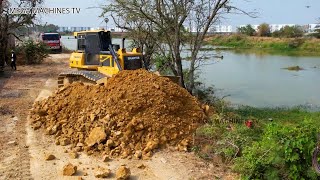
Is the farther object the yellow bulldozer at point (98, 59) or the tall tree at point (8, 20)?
the tall tree at point (8, 20)

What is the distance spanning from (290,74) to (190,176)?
21.0m

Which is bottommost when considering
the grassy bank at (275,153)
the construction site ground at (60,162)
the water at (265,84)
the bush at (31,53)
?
the water at (265,84)

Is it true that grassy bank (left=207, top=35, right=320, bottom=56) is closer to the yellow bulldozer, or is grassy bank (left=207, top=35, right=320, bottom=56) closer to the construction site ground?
the yellow bulldozer

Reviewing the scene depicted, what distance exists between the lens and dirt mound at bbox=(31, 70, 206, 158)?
6.98 m

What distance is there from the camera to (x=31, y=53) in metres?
21.9

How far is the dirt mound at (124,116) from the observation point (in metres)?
6.98

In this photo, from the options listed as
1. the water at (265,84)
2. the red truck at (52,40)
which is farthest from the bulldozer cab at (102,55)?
the red truck at (52,40)

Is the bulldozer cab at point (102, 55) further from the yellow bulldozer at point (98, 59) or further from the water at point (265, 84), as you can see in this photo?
the water at point (265, 84)

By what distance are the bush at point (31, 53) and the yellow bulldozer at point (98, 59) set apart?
1091 centimetres

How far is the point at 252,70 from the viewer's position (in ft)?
89.4

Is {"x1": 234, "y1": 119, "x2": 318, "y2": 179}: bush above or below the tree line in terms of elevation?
below

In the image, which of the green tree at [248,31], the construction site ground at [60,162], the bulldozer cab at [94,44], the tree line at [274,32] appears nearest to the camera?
the construction site ground at [60,162]

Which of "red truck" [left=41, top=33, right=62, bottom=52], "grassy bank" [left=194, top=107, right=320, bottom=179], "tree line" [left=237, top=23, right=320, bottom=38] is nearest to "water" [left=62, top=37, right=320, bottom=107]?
"grassy bank" [left=194, top=107, right=320, bottom=179]

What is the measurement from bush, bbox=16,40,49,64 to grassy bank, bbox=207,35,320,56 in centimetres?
2560
